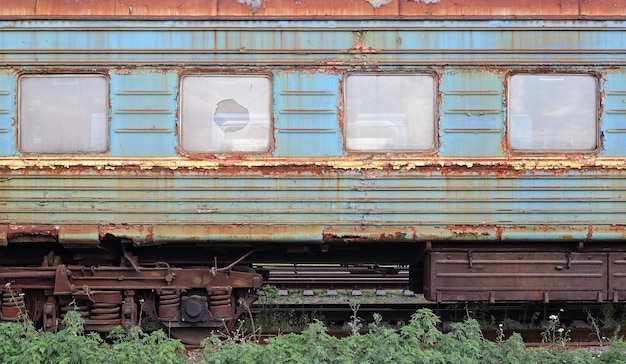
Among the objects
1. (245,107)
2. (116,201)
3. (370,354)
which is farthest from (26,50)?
(370,354)

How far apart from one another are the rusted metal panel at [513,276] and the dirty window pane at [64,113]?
3491mm

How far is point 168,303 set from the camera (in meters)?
6.29

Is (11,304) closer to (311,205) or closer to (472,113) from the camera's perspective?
(311,205)

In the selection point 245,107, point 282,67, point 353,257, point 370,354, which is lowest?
point 370,354

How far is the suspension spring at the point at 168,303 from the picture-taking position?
20.6 ft

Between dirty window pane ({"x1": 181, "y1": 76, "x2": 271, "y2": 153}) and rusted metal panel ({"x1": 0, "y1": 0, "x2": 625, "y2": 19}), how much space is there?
2.12ft

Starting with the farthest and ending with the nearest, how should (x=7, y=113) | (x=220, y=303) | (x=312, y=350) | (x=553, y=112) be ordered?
(x=220, y=303), (x=553, y=112), (x=7, y=113), (x=312, y=350)

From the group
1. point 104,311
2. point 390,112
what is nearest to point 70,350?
point 104,311

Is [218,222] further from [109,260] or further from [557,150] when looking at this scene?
[557,150]

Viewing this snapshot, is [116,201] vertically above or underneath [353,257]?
above

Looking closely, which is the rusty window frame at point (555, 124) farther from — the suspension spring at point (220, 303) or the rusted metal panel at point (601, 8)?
the suspension spring at point (220, 303)

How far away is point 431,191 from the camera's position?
19.7 feet

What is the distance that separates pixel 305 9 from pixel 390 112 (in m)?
1.26

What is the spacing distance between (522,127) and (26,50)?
15.6 ft
